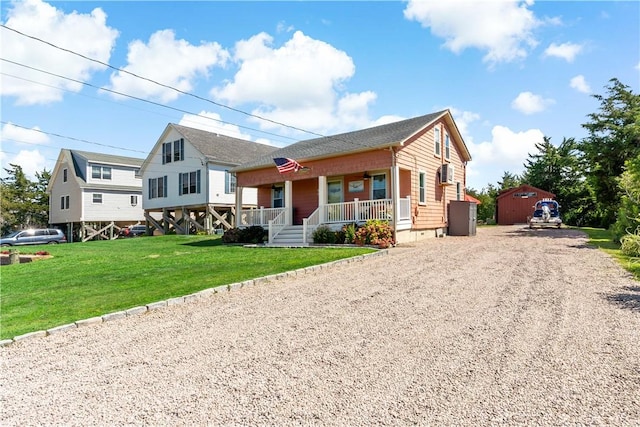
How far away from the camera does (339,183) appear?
1806cm

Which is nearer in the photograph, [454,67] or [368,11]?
[368,11]

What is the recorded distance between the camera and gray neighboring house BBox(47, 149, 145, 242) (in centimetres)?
3225

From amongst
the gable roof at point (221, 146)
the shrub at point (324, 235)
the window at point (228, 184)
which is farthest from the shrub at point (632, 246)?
the gable roof at point (221, 146)

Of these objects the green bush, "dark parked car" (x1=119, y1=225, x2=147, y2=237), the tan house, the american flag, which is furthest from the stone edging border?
"dark parked car" (x1=119, y1=225, x2=147, y2=237)

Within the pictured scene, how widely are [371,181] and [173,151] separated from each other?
17878 millimetres

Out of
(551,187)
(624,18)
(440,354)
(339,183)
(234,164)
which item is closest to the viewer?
(440,354)

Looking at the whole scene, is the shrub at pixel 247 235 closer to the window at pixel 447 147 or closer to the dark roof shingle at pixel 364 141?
the dark roof shingle at pixel 364 141

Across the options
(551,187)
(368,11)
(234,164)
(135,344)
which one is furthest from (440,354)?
(551,187)

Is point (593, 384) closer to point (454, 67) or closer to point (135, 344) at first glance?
point (135, 344)

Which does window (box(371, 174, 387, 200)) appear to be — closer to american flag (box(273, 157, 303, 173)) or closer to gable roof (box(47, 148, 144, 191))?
american flag (box(273, 157, 303, 173))

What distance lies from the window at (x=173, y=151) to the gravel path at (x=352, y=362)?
23590 mm

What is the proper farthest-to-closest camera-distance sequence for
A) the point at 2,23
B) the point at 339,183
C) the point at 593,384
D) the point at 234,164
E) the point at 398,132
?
the point at 234,164
the point at 339,183
the point at 398,132
the point at 2,23
the point at 593,384

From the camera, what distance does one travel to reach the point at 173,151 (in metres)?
28.2

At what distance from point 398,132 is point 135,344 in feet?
44.9
